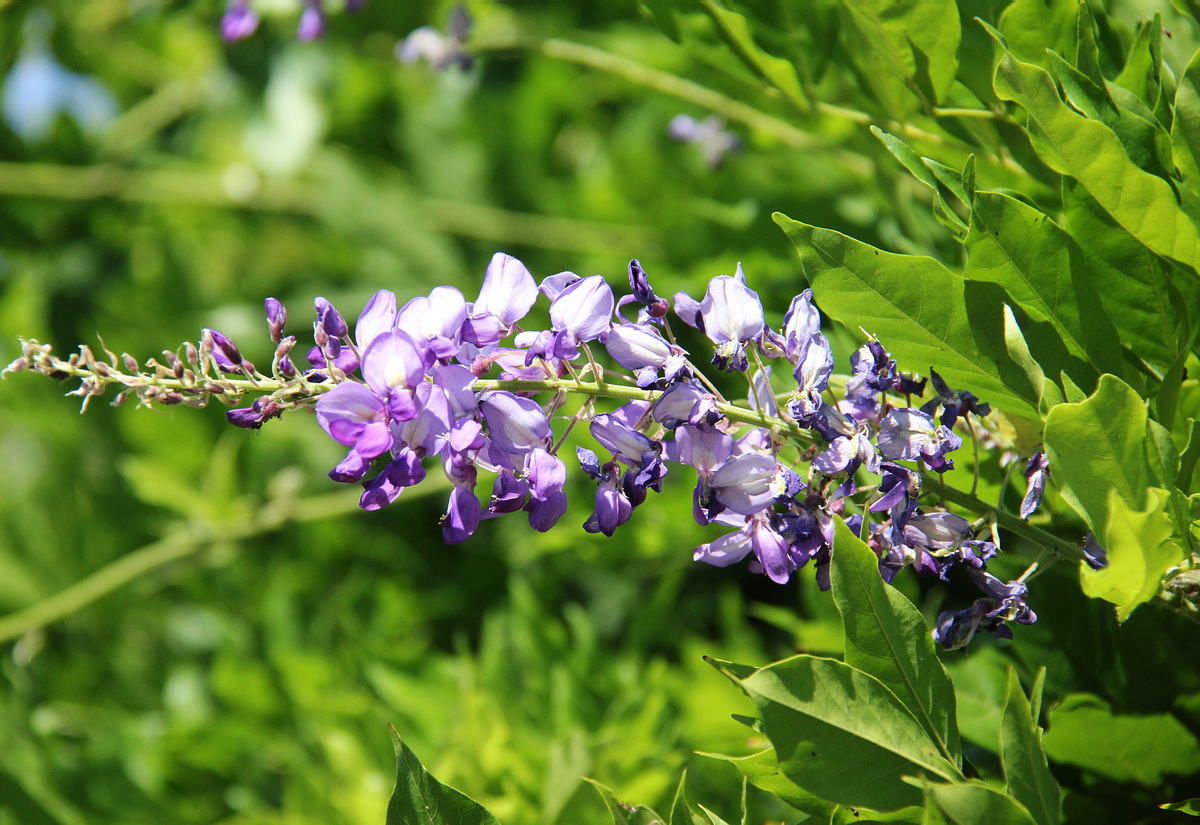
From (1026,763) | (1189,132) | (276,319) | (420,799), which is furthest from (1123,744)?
(276,319)

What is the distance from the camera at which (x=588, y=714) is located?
2.02 meters

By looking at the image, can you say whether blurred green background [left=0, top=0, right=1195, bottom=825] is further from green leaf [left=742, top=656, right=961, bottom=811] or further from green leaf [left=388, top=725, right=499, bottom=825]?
green leaf [left=742, top=656, right=961, bottom=811]

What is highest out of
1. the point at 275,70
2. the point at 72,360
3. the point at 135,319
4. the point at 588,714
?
the point at 72,360

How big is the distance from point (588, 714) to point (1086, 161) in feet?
4.78

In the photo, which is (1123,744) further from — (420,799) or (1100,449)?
(420,799)

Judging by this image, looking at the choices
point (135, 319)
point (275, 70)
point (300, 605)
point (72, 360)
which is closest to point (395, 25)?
point (275, 70)

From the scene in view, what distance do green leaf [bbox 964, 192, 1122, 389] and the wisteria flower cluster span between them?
Answer: 4.6 inches

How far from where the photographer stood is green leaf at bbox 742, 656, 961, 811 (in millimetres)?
905

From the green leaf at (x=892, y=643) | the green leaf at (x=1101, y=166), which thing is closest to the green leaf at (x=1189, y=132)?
the green leaf at (x=1101, y=166)

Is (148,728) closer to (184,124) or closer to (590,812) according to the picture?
(590,812)

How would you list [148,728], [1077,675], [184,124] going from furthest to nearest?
1. [184,124]
2. [148,728]
3. [1077,675]

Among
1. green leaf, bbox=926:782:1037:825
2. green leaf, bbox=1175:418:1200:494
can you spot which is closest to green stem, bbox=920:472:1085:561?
green leaf, bbox=1175:418:1200:494

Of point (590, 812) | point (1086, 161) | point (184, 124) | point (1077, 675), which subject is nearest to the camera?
point (1086, 161)

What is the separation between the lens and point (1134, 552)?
0.79 metres
